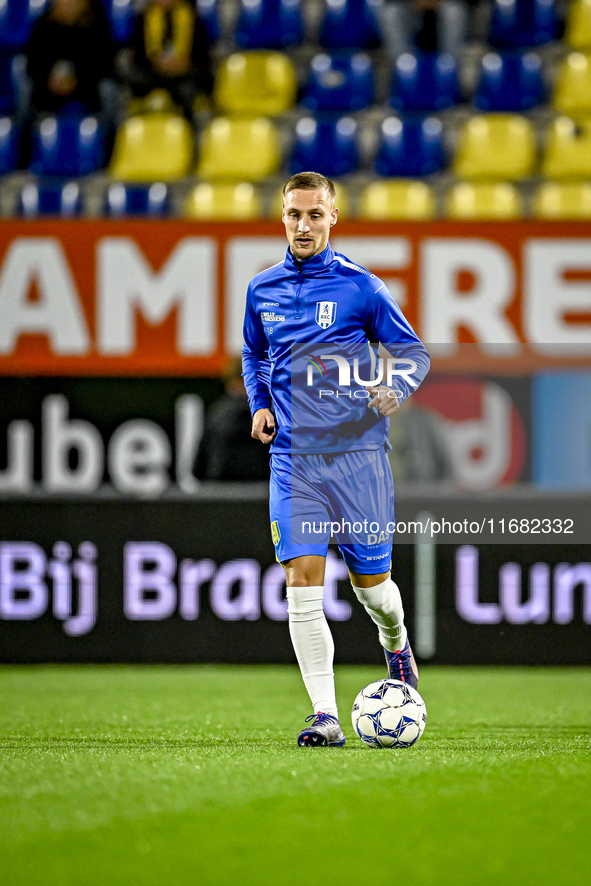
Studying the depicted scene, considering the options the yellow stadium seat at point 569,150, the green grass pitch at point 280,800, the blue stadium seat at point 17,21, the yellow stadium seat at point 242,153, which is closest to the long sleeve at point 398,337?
the green grass pitch at point 280,800

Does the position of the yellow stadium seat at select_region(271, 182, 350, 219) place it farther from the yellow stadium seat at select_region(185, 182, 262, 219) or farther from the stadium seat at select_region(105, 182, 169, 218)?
the stadium seat at select_region(105, 182, 169, 218)

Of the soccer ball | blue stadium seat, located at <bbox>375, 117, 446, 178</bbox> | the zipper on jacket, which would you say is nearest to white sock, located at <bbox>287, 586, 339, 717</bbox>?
the soccer ball

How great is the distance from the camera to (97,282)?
796 centimetres

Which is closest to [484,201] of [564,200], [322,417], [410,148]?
[564,200]

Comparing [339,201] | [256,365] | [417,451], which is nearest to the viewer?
[256,365]

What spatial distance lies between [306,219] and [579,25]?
6.92 metres

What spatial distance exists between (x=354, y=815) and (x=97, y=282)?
5.89 meters

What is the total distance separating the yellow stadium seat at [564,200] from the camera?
8.65 metres

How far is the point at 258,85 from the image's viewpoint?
31.0 ft

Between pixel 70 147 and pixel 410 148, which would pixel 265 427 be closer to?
pixel 410 148

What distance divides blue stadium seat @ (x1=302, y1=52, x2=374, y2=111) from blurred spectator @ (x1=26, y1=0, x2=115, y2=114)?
1623 millimetres

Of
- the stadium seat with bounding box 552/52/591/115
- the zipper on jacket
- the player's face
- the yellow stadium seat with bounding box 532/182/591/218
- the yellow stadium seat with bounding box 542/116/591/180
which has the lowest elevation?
the zipper on jacket

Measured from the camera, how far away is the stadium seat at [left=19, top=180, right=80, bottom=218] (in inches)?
345

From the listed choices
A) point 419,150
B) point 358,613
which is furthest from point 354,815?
point 419,150
